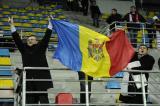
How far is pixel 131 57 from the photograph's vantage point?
8.63 meters

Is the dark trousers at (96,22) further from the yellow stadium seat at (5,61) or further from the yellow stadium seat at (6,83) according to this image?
the yellow stadium seat at (6,83)

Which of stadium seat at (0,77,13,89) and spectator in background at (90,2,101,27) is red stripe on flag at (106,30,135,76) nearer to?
stadium seat at (0,77,13,89)

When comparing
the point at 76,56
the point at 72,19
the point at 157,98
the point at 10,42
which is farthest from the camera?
the point at 72,19

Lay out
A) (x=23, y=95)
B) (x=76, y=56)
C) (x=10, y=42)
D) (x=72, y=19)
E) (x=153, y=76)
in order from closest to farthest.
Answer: (x=23, y=95), (x=76, y=56), (x=153, y=76), (x=10, y=42), (x=72, y=19)

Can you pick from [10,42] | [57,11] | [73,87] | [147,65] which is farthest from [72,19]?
[147,65]

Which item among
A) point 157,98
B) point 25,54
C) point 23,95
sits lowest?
point 157,98

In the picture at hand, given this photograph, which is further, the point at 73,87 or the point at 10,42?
the point at 10,42

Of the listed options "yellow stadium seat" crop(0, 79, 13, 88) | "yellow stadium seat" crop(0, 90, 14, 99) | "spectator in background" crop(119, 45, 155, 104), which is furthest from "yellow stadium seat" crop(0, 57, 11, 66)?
"spectator in background" crop(119, 45, 155, 104)

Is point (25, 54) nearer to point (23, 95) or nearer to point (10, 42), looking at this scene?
point (23, 95)

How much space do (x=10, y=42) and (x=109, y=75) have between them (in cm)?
629

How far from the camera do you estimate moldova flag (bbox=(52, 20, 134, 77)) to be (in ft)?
27.1

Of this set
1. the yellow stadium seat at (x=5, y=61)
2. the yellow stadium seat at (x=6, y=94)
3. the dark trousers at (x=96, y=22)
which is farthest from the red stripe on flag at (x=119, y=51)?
the dark trousers at (x=96, y=22)

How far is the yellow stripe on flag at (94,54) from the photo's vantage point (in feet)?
27.1

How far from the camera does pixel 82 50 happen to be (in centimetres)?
841
